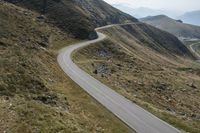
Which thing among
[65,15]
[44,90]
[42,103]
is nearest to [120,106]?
[44,90]

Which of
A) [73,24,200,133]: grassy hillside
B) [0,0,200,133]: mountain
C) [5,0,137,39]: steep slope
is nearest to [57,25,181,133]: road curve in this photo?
[0,0,200,133]: mountain

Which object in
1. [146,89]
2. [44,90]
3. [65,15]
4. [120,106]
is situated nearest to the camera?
[44,90]

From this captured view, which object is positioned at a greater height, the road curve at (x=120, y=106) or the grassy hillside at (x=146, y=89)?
the road curve at (x=120, y=106)

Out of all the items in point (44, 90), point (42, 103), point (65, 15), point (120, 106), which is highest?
point (42, 103)

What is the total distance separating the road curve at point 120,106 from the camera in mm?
43000

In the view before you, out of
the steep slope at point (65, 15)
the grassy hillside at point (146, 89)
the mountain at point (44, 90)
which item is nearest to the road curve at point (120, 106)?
the mountain at point (44, 90)

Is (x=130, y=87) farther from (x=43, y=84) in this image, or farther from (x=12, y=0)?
(x=12, y=0)

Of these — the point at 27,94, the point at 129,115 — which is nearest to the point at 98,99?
the point at 129,115

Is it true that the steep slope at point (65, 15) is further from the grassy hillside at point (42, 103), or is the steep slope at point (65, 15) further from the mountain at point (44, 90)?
the grassy hillside at point (42, 103)

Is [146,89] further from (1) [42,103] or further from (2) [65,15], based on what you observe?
(2) [65,15]

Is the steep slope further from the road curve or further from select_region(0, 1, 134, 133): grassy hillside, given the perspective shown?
select_region(0, 1, 134, 133): grassy hillside

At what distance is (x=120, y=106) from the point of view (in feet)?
166

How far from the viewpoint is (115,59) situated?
352ft

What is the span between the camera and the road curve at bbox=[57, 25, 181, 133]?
141 feet
